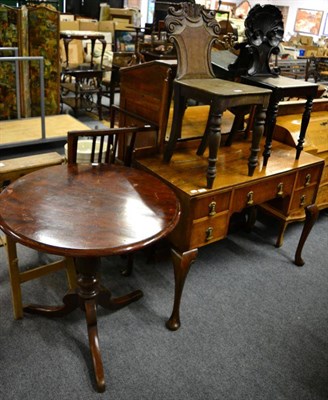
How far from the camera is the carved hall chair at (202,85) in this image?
182 cm

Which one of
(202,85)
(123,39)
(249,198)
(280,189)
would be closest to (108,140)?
(202,85)

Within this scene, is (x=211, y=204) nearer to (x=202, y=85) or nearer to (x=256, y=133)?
(x=256, y=133)

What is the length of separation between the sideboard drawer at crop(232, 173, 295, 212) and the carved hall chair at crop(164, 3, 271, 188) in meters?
0.11

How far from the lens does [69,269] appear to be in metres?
2.16

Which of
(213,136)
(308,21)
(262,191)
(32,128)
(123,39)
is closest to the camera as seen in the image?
(213,136)

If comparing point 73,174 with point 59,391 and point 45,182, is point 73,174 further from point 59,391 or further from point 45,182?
point 59,391

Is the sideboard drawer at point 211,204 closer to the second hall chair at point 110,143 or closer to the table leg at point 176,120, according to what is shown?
the table leg at point 176,120

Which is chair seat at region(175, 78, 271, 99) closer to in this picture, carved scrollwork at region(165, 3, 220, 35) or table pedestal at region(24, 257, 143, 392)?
carved scrollwork at region(165, 3, 220, 35)

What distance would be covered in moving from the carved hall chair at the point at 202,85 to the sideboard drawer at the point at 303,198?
1.94 ft

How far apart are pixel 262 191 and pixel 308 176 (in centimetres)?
48

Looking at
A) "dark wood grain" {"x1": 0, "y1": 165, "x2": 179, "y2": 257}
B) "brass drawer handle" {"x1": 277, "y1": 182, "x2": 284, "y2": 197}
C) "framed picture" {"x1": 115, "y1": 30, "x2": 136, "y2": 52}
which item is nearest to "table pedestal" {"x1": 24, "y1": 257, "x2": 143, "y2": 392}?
"dark wood grain" {"x1": 0, "y1": 165, "x2": 179, "y2": 257}

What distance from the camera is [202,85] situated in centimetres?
193

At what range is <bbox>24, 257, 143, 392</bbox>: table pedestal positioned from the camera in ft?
5.78

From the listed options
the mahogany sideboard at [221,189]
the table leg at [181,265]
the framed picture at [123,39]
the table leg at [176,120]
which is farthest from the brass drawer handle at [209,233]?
the framed picture at [123,39]
